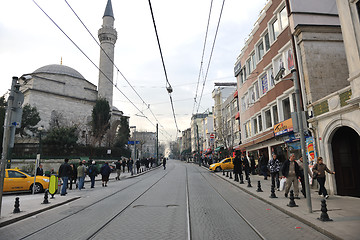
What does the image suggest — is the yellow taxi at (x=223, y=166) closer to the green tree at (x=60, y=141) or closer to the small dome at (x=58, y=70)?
the green tree at (x=60, y=141)

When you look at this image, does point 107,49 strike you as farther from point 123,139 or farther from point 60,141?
A: point 60,141

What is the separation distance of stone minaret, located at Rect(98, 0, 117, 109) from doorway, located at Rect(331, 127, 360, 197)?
47.8 m

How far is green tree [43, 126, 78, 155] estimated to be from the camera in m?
31.4

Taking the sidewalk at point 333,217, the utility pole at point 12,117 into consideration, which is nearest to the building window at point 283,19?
the sidewalk at point 333,217

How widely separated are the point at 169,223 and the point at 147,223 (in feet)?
1.81

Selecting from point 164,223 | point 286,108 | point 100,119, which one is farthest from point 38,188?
point 100,119

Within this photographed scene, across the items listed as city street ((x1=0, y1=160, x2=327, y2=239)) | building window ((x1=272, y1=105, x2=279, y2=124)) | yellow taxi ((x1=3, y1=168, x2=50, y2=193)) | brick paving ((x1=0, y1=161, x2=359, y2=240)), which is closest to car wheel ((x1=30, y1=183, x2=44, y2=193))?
yellow taxi ((x1=3, y1=168, x2=50, y2=193))

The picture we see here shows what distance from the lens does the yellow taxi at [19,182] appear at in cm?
1280

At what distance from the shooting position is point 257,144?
21188mm

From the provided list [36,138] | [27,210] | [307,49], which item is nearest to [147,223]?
[27,210]

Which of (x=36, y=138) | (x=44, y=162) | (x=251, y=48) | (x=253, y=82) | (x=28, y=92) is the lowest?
(x=44, y=162)

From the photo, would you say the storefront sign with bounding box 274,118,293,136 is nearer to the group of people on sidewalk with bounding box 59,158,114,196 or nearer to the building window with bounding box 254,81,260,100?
the building window with bounding box 254,81,260,100

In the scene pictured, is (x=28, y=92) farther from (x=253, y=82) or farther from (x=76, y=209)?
(x=76, y=209)

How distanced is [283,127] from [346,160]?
5330 mm
